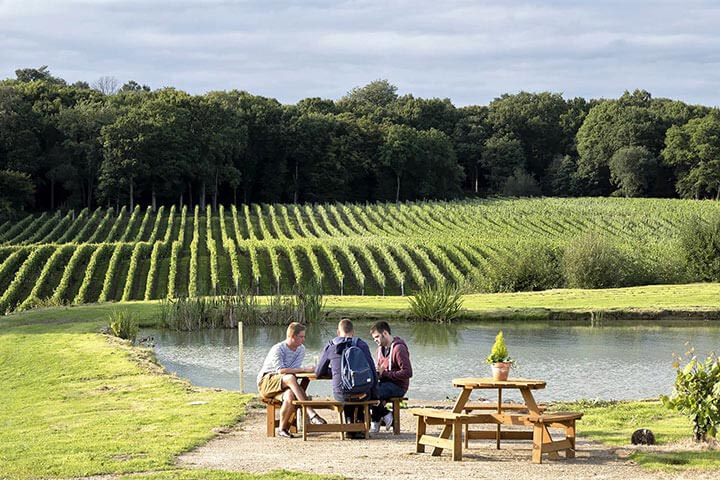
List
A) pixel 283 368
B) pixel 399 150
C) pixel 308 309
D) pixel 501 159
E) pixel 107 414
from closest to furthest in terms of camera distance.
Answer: pixel 283 368
pixel 107 414
pixel 308 309
pixel 399 150
pixel 501 159

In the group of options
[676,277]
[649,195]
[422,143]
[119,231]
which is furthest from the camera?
[649,195]

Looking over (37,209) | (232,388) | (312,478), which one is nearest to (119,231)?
(37,209)

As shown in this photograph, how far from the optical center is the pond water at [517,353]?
18195 mm

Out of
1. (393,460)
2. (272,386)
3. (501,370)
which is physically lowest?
(393,460)

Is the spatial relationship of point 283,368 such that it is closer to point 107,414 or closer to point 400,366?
point 400,366

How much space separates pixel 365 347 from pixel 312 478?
3086mm

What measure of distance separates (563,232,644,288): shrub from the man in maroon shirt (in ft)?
99.9

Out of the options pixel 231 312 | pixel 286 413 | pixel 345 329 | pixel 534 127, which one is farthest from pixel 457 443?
pixel 534 127

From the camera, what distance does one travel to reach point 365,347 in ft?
40.2

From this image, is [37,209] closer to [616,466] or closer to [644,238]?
[644,238]

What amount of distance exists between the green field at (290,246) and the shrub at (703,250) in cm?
142

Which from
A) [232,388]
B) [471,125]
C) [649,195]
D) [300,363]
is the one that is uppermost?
[471,125]

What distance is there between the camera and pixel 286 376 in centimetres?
1251

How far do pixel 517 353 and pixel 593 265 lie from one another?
19.9 meters
